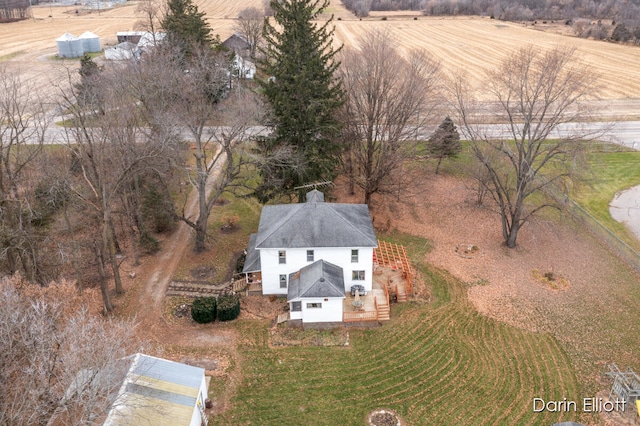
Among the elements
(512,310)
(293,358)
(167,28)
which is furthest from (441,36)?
(293,358)

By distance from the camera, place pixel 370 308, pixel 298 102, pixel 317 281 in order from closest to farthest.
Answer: pixel 317 281
pixel 370 308
pixel 298 102

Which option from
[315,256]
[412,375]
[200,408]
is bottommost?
[412,375]

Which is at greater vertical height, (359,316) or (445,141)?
(445,141)

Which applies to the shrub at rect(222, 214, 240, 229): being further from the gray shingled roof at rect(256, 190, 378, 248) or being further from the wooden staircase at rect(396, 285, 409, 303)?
the wooden staircase at rect(396, 285, 409, 303)

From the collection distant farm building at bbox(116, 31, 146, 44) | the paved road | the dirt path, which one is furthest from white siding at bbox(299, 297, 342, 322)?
distant farm building at bbox(116, 31, 146, 44)

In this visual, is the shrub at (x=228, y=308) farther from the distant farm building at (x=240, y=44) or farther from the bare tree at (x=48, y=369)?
the distant farm building at (x=240, y=44)

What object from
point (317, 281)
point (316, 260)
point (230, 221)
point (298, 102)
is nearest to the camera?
point (317, 281)

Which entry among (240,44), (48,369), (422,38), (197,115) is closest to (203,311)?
(48,369)

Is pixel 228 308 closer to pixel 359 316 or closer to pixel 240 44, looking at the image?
pixel 359 316
